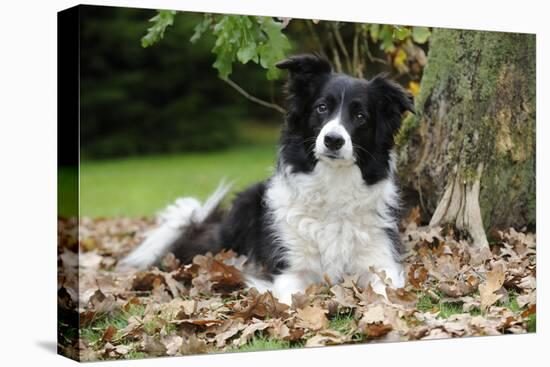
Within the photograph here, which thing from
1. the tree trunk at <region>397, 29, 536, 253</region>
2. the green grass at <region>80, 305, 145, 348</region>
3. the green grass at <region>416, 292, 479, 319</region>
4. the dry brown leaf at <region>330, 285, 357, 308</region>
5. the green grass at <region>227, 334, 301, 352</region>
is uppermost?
the tree trunk at <region>397, 29, 536, 253</region>

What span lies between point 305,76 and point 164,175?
7.70m

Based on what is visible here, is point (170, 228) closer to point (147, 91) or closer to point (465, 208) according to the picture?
point (465, 208)

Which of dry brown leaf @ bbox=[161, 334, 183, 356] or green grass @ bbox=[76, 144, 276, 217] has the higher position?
dry brown leaf @ bbox=[161, 334, 183, 356]

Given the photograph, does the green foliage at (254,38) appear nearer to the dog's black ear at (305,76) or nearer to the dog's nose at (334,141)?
the dog's black ear at (305,76)

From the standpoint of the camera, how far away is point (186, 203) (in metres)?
5.95

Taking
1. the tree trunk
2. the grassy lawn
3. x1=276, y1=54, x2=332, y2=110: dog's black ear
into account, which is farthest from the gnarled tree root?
the grassy lawn

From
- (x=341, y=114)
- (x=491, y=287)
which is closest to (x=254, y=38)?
A: (x=341, y=114)

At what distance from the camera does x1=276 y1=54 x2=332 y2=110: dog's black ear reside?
14.7 feet

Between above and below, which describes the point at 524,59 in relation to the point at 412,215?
above

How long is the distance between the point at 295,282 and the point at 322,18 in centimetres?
149

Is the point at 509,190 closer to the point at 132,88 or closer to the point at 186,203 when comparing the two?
the point at 186,203

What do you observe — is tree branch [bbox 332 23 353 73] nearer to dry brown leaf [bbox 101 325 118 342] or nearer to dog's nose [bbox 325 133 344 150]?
dog's nose [bbox 325 133 344 150]

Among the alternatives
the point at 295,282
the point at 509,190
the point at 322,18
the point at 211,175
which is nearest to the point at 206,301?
the point at 295,282

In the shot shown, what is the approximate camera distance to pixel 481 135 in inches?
193
